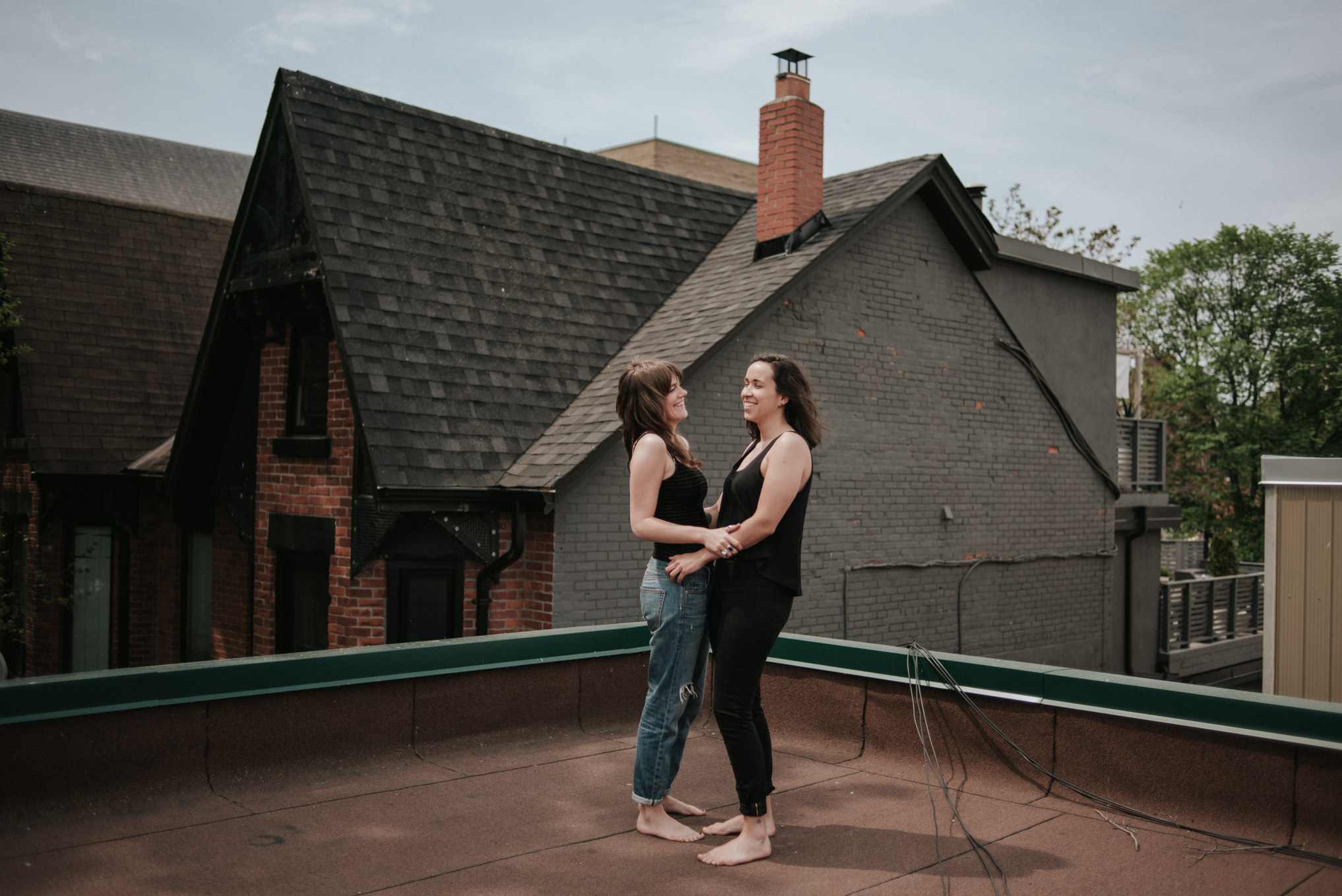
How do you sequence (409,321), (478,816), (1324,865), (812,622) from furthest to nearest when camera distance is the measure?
(812,622) → (409,321) → (478,816) → (1324,865)

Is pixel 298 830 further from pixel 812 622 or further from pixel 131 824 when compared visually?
pixel 812 622

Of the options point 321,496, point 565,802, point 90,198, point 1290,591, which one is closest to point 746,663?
point 565,802

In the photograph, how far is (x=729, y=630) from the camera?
390 cm

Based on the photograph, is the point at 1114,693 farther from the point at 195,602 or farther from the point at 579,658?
the point at 195,602

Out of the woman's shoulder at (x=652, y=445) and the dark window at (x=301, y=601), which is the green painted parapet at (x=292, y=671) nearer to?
the woman's shoulder at (x=652, y=445)

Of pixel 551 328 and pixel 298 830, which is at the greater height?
pixel 551 328

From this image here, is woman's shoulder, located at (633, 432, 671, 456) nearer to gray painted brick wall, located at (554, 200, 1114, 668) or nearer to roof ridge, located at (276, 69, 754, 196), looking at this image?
gray painted brick wall, located at (554, 200, 1114, 668)

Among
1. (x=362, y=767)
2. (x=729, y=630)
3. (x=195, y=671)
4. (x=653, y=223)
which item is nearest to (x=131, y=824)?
(x=195, y=671)

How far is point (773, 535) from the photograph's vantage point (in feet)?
12.8

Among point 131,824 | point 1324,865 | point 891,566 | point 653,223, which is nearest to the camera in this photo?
point 1324,865

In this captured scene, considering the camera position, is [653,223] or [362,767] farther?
[653,223]

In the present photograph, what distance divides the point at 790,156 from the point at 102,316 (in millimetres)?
9610

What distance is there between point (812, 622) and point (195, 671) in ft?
21.2

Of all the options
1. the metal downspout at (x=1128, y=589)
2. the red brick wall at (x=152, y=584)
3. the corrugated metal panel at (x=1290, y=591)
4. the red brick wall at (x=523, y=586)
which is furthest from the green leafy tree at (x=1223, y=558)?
the red brick wall at (x=152, y=584)
